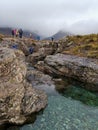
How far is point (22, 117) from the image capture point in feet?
87.5

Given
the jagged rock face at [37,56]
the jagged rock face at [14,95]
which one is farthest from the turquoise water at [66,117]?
the jagged rock face at [37,56]

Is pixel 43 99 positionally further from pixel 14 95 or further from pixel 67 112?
pixel 14 95

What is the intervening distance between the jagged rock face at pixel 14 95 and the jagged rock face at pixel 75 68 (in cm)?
1618

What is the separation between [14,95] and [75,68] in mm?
24735

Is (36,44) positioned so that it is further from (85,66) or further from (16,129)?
(16,129)

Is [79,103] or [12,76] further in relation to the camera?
[79,103]

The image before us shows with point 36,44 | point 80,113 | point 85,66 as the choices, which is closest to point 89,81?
point 85,66

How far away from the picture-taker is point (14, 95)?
84.8ft

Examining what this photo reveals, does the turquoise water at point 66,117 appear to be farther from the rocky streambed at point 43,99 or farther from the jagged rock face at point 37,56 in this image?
the jagged rock face at point 37,56

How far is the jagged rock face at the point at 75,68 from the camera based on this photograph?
4600 cm

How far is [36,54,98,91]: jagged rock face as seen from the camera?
46.0m

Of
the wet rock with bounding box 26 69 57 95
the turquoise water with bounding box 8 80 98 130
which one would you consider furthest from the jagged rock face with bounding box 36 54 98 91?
the turquoise water with bounding box 8 80 98 130

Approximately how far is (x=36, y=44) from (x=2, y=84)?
6029cm

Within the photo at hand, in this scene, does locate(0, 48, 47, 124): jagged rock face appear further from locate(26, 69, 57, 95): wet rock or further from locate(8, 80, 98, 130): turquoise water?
locate(26, 69, 57, 95): wet rock
